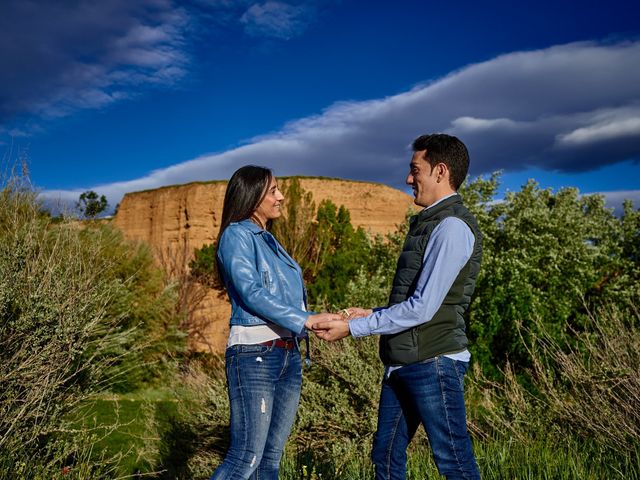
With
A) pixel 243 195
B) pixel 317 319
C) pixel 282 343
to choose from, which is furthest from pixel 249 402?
pixel 243 195

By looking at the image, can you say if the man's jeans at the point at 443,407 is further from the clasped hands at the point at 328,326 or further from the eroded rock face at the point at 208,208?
the eroded rock face at the point at 208,208

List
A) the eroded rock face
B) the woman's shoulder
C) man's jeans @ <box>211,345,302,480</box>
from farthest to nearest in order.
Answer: the eroded rock face, the woman's shoulder, man's jeans @ <box>211,345,302,480</box>

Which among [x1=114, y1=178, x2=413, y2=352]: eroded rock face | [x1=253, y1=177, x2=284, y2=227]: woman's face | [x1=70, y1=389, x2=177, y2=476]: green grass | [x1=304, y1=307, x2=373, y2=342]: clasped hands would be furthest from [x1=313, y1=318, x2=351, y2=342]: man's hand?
[x1=114, y1=178, x2=413, y2=352]: eroded rock face

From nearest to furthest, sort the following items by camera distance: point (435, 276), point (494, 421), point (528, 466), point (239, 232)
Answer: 1. point (435, 276)
2. point (239, 232)
3. point (528, 466)
4. point (494, 421)

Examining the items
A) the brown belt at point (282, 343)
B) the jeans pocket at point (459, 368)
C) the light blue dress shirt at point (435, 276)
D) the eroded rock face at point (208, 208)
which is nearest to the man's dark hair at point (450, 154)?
the light blue dress shirt at point (435, 276)

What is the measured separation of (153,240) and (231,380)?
31238 millimetres

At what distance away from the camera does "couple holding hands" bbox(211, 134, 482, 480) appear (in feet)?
8.24

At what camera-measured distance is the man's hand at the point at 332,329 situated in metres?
2.76

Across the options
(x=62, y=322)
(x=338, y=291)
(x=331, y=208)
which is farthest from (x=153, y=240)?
(x=62, y=322)

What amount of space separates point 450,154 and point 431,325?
2.47ft

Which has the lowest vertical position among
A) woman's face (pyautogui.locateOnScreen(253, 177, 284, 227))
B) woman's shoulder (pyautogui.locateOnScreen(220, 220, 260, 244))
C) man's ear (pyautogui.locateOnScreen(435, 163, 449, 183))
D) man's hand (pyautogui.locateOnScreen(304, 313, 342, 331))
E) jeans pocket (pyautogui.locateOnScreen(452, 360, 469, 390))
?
jeans pocket (pyautogui.locateOnScreen(452, 360, 469, 390))

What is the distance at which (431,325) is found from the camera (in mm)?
2568

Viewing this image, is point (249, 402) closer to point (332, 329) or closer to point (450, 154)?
point (332, 329)

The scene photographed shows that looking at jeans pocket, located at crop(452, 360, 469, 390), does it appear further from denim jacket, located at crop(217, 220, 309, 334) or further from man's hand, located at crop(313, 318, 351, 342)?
denim jacket, located at crop(217, 220, 309, 334)
